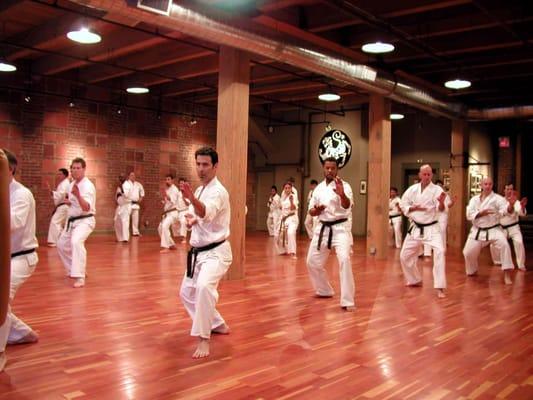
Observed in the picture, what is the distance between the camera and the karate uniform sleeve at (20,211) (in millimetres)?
3178

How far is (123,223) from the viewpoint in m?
11.8

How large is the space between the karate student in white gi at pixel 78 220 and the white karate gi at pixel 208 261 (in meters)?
2.64

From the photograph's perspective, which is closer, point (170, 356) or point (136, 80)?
point (170, 356)

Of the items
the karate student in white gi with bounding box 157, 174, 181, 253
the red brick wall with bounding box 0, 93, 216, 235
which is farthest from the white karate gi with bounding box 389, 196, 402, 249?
the red brick wall with bounding box 0, 93, 216, 235

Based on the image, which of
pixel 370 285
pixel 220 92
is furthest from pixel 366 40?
pixel 370 285

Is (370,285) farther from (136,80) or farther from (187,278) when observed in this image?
(136,80)

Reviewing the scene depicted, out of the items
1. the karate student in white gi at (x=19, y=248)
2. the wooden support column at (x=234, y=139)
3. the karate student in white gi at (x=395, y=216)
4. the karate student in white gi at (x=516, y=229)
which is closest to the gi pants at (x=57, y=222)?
the wooden support column at (x=234, y=139)

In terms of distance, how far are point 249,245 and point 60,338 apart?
26.7 ft

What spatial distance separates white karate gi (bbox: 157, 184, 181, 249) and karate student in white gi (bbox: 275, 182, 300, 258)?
2104 mm

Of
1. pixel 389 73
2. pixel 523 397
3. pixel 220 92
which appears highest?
pixel 389 73

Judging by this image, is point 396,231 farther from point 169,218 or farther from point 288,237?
point 169,218

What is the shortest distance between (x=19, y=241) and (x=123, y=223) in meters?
8.60

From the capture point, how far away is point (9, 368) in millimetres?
3152

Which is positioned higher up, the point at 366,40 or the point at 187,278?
the point at 366,40
